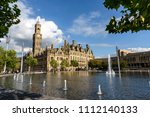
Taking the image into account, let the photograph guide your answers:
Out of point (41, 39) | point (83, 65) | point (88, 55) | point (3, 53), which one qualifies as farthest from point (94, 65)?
point (3, 53)

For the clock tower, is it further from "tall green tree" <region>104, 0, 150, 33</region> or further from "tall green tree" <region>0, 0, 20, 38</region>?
"tall green tree" <region>104, 0, 150, 33</region>

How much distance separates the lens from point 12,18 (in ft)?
47.8

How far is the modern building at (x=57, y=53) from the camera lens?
146 meters

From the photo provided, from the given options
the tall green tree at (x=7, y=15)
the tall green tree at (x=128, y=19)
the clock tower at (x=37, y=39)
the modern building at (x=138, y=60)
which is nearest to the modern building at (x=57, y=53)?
the clock tower at (x=37, y=39)

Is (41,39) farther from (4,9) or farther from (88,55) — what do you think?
(4,9)

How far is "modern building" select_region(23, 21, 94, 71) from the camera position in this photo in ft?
478

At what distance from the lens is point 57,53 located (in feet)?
490

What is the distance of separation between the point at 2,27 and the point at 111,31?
29.0 ft

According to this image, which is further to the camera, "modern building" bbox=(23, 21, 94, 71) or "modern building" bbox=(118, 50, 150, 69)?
"modern building" bbox=(23, 21, 94, 71)

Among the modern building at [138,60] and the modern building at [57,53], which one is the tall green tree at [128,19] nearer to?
the modern building at [138,60]

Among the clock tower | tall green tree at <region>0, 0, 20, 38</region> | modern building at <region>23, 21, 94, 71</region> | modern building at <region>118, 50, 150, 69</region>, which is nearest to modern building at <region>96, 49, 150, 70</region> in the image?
modern building at <region>118, 50, 150, 69</region>

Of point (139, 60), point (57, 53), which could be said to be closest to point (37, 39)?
point (57, 53)

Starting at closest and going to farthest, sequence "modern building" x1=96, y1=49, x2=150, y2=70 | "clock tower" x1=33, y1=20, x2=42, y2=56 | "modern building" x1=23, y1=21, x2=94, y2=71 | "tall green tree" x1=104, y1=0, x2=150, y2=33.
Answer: "tall green tree" x1=104, y1=0, x2=150, y2=33 → "modern building" x1=96, y1=49, x2=150, y2=70 → "modern building" x1=23, y1=21, x2=94, y2=71 → "clock tower" x1=33, y1=20, x2=42, y2=56

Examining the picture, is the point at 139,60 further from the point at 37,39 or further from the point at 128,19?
the point at 128,19
